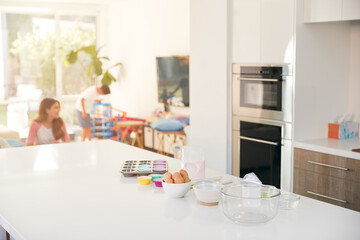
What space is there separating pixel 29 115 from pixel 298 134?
6.36m

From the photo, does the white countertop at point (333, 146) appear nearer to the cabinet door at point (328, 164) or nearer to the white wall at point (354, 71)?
the cabinet door at point (328, 164)

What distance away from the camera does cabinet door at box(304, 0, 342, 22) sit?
3.44 metres

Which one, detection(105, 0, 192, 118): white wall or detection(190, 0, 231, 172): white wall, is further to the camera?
detection(105, 0, 192, 118): white wall

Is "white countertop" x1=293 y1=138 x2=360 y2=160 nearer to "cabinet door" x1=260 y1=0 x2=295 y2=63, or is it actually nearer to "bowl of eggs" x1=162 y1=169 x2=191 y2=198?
"cabinet door" x1=260 y1=0 x2=295 y2=63

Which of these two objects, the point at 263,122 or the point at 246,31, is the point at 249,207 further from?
the point at 246,31

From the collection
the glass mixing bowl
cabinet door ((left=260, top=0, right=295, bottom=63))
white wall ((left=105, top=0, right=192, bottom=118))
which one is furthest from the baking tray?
white wall ((left=105, top=0, right=192, bottom=118))

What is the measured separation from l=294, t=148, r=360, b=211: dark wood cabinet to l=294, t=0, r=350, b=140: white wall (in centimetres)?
22

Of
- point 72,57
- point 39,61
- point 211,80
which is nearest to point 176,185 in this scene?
point 211,80

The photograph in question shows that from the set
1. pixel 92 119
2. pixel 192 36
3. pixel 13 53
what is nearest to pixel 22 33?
pixel 13 53

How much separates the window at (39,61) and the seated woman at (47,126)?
4.17m

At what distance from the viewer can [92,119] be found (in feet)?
28.1

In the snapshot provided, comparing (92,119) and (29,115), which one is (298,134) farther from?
(29,115)

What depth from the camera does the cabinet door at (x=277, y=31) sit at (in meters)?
3.68

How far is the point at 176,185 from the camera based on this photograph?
2189 mm
